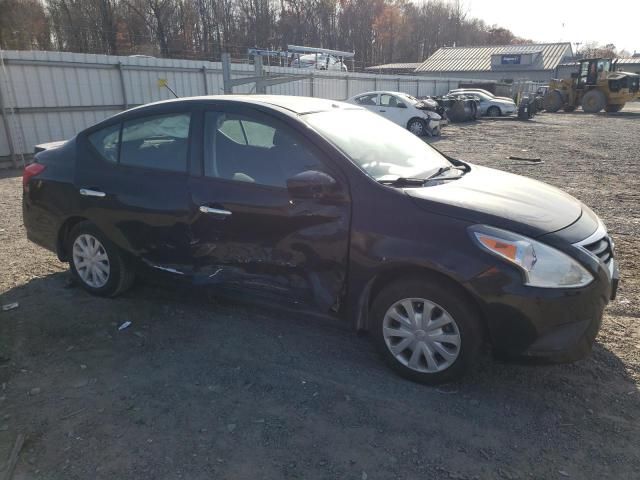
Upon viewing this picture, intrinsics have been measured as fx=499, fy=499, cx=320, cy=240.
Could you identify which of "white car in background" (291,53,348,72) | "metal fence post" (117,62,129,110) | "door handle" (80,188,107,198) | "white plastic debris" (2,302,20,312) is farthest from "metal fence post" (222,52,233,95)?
"white car in background" (291,53,348,72)

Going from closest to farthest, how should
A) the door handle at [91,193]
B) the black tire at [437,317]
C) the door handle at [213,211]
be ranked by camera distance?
the black tire at [437,317] < the door handle at [213,211] < the door handle at [91,193]

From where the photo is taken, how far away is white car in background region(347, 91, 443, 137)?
57.7 ft

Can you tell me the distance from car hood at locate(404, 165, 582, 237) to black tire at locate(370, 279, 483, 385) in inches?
17.6

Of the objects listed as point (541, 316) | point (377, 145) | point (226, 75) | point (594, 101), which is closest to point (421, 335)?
point (541, 316)

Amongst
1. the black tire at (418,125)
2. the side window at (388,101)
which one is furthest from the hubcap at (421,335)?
the side window at (388,101)

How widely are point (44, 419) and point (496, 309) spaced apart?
2.62 meters

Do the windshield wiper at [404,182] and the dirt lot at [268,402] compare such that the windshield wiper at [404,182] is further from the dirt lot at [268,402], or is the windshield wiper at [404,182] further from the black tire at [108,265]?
the black tire at [108,265]

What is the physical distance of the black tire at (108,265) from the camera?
13.7ft

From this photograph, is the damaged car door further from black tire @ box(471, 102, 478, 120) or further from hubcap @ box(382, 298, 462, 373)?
black tire @ box(471, 102, 478, 120)

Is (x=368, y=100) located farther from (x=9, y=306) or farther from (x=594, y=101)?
(x=594, y=101)

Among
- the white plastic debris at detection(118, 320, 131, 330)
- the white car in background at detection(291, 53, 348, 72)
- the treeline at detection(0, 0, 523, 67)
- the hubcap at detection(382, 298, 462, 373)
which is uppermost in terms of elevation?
the treeline at detection(0, 0, 523, 67)

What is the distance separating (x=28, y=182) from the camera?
4.55 meters

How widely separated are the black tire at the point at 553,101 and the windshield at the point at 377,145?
101 feet

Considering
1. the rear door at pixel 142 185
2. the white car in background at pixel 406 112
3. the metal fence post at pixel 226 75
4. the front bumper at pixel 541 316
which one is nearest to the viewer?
the front bumper at pixel 541 316
